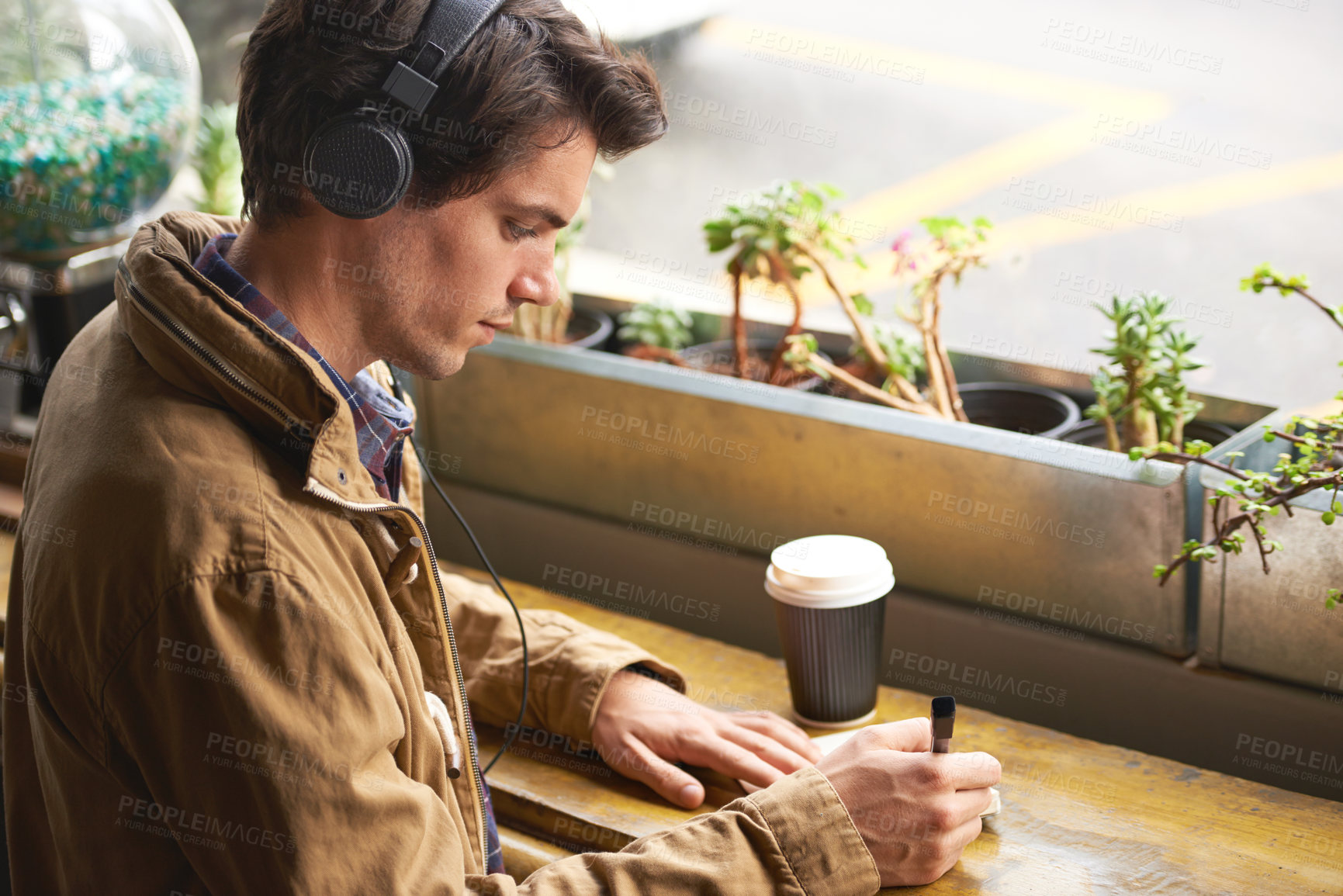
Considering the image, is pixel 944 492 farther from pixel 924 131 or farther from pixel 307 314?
pixel 924 131

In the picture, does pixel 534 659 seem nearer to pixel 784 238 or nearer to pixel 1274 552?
pixel 784 238

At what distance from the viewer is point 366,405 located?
1.01 meters

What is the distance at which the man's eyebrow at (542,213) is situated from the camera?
2.98 feet

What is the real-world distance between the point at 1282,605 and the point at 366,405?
3.12 feet

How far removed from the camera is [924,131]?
6.40ft

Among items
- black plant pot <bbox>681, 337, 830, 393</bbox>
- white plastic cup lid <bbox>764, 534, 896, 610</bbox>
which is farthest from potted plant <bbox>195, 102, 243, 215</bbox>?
white plastic cup lid <bbox>764, 534, 896, 610</bbox>

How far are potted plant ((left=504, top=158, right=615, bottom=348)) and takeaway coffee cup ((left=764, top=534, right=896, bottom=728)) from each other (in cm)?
66

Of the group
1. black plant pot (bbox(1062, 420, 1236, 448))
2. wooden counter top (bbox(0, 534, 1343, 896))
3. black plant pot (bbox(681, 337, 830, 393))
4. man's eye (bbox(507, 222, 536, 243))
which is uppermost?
man's eye (bbox(507, 222, 536, 243))

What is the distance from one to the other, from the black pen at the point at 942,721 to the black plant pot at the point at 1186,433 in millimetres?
552

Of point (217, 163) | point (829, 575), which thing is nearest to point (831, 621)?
point (829, 575)

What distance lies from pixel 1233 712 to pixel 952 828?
44 cm

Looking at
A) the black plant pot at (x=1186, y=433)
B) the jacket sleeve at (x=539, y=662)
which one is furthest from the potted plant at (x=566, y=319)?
the black plant pot at (x=1186, y=433)

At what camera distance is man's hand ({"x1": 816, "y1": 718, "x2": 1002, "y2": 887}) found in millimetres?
885

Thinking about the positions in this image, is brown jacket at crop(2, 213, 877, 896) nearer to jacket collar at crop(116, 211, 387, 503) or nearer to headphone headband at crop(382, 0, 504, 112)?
jacket collar at crop(116, 211, 387, 503)
